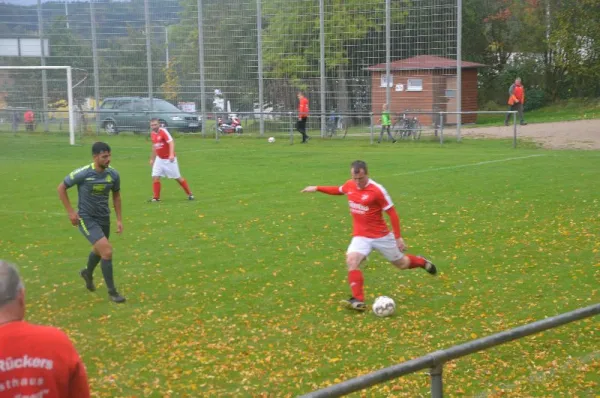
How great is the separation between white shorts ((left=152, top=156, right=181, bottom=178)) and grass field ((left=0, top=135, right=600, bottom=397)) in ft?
2.04

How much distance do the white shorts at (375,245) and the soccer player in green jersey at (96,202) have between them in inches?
116

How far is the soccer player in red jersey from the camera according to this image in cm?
1842

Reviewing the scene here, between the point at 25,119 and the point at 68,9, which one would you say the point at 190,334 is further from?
the point at 68,9

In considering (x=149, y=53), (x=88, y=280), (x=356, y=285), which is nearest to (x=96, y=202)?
(x=88, y=280)

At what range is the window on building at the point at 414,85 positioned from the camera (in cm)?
3453

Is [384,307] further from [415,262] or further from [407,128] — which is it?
[407,128]

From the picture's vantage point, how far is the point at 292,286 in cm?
1078

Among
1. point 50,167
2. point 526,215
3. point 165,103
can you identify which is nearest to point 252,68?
point 165,103

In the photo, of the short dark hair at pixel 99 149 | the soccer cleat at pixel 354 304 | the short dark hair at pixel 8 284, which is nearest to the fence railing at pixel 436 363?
the short dark hair at pixel 8 284

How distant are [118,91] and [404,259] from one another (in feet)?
104

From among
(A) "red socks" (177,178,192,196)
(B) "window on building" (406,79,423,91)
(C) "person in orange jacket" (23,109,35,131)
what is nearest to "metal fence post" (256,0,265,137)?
(B) "window on building" (406,79,423,91)

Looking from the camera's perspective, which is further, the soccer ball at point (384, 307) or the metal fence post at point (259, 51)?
the metal fence post at point (259, 51)

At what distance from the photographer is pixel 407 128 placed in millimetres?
33281

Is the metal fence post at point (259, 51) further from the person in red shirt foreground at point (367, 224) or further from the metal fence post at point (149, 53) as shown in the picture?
the person in red shirt foreground at point (367, 224)
